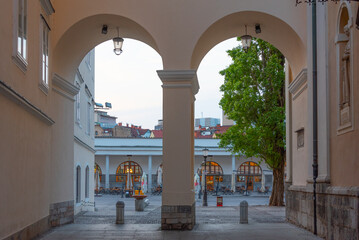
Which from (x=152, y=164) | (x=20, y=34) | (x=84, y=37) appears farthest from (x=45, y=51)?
(x=152, y=164)

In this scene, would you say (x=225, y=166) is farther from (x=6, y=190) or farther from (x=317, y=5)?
(x=6, y=190)

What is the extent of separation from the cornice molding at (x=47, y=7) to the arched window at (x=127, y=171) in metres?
41.1

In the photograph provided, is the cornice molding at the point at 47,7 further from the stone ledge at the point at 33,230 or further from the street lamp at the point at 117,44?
the stone ledge at the point at 33,230

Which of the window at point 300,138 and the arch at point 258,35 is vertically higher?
the arch at point 258,35

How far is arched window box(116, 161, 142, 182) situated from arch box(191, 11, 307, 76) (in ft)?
129

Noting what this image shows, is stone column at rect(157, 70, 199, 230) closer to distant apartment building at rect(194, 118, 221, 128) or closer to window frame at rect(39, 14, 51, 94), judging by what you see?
window frame at rect(39, 14, 51, 94)

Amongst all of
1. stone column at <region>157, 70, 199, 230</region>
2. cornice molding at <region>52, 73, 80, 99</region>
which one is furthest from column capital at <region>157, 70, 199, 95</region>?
cornice molding at <region>52, 73, 80, 99</region>

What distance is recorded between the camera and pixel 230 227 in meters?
15.1

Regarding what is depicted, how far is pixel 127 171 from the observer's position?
2160 inches

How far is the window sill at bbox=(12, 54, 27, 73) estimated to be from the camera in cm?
1052

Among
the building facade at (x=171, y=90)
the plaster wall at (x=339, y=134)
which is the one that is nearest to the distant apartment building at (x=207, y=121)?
the building facade at (x=171, y=90)

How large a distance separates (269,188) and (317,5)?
43.5m

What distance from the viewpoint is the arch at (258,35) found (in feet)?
48.3

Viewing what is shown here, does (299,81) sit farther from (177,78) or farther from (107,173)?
(107,173)
